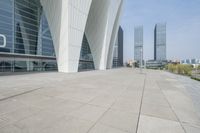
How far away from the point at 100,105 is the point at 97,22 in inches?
1239

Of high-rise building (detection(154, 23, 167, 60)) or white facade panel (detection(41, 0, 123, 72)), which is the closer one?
white facade panel (detection(41, 0, 123, 72))

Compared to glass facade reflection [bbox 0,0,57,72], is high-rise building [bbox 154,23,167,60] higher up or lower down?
higher up

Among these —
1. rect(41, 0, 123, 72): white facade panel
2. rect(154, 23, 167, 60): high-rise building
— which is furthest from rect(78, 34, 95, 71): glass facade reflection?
rect(154, 23, 167, 60): high-rise building

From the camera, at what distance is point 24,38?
80.0ft

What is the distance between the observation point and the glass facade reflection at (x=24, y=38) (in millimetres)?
20906

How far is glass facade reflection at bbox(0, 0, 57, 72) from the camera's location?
68.6ft

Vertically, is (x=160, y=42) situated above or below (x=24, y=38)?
above

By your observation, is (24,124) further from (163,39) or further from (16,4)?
(163,39)

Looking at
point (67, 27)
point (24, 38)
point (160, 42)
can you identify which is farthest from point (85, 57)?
point (160, 42)

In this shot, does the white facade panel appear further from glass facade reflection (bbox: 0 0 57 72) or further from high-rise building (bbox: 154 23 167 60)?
high-rise building (bbox: 154 23 167 60)

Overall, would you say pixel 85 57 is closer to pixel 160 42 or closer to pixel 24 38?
pixel 24 38

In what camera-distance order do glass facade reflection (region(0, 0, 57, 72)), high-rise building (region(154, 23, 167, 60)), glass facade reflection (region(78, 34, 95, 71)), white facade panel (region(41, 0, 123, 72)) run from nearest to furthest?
white facade panel (region(41, 0, 123, 72)) → glass facade reflection (region(0, 0, 57, 72)) → glass facade reflection (region(78, 34, 95, 71)) → high-rise building (region(154, 23, 167, 60))

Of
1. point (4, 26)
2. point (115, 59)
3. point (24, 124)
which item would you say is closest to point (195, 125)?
point (24, 124)

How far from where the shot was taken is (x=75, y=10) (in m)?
19.9
